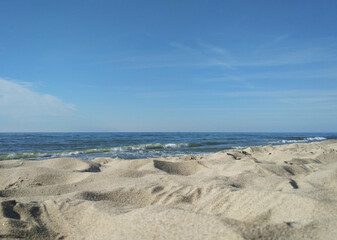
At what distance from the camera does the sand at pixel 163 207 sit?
62.1 inches

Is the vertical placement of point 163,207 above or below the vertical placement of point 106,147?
above

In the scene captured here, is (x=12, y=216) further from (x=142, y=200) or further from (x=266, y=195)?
(x=266, y=195)

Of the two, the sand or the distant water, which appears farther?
the distant water

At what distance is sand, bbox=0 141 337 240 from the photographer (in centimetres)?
158

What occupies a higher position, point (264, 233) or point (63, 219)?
point (264, 233)

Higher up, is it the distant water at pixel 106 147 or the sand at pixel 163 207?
the sand at pixel 163 207

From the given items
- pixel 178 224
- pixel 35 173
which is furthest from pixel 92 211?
pixel 35 173

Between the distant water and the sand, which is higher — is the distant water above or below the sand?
below

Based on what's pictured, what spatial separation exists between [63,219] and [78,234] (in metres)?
0.32

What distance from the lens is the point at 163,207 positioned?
2000 mm

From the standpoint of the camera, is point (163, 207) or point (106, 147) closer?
point (163, 207)

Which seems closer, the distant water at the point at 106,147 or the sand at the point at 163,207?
the sand at the point at 163,207

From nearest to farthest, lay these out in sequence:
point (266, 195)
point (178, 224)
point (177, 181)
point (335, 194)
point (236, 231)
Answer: point (236, 231)
point (178, 224)
point (266, 195)
point (335, 194)
point (177, 181)

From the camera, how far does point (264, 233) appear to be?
1.44m
